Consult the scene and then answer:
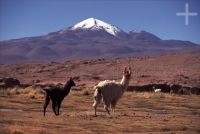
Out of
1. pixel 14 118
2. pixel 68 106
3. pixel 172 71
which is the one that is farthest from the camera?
pixel 172 71

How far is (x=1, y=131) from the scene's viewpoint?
13914 millimetres

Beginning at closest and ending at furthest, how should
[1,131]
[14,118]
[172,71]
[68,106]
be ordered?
[1,131] < [14,118] < [68,106] < [172,71]

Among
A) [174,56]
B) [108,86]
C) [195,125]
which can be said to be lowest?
[195,125]

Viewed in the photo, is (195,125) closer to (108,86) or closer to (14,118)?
(108,86)

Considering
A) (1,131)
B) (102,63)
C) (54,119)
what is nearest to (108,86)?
(54,119)

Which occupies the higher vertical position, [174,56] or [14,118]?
[174,56]

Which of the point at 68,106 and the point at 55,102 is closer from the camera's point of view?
the point at 55,102

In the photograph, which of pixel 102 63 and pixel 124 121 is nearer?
pixel 124 121

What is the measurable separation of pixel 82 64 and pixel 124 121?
71.0m

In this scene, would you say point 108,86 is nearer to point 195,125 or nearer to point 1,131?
point 195,125

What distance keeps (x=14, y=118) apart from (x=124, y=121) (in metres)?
4.01

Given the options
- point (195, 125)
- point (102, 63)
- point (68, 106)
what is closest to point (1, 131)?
point (195, 125)

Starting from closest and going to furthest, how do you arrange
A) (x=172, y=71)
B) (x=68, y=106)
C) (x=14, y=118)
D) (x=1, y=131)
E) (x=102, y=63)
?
1. (x=1, y=131)
2. (x=14, y=118)
3. (x=68, y=106)
4. (x=172, y=71)
5. (x=102, y=63)

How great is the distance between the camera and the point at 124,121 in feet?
59.8
